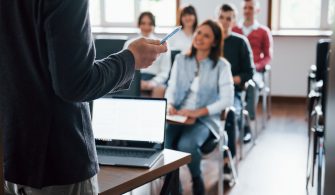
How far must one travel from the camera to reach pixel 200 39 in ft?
11.4

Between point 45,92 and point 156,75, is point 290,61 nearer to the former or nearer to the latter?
point 156,75

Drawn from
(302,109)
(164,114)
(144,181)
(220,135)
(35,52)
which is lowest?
(302,109)

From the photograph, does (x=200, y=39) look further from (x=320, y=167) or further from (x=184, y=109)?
(x=320, y=167)

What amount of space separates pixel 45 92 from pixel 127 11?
6478mm

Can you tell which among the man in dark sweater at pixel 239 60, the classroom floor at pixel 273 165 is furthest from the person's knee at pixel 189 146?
the man in dark sweater at pixel 239 60

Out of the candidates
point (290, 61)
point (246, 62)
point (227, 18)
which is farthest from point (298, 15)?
point (246, 62)

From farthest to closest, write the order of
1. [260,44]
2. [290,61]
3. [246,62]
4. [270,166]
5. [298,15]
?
[298,15] → [290,61] → [260,44] → [246,62] → [270,166]

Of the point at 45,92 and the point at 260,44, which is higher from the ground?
the point at 45,92

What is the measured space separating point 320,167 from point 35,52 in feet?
7.18

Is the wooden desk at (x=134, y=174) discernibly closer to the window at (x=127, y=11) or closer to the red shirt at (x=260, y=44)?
the red shirt at (x=260, y=44)

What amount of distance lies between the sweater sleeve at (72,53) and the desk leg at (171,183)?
695 mm

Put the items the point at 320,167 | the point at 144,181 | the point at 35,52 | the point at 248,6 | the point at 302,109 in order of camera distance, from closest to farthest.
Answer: the point at 35,52 → the point at 144,181 → the point at 320,167 → the point at 248,6 → the point at 302,109

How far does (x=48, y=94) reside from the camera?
1.05 metres

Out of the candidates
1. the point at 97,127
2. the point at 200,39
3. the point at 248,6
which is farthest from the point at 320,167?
the point at 248,6
